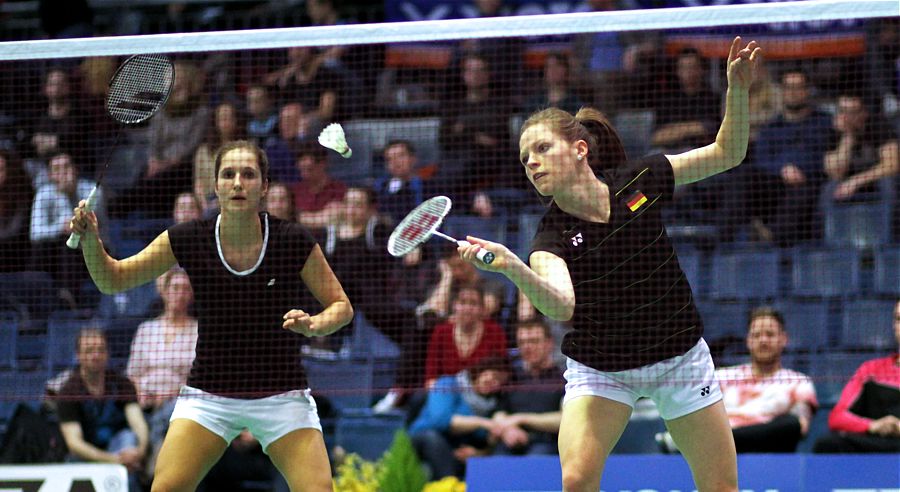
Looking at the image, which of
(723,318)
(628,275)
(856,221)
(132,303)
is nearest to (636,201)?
(628,275)

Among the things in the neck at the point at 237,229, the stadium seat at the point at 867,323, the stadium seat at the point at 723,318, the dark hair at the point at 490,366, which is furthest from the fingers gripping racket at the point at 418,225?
the stadium seat at the point at 867,323

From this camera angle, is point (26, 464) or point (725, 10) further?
point (26, 464)

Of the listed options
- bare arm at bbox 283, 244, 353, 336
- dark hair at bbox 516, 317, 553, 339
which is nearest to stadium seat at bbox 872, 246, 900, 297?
dark hair at bbox 516, 317, 553, 339

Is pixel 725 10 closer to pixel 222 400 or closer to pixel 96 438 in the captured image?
pixel 222 400

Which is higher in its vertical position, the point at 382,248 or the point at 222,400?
the point at 382,248

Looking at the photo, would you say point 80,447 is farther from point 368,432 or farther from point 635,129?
point 635,129

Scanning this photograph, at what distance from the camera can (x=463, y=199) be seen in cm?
964

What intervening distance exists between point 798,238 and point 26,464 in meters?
5.38

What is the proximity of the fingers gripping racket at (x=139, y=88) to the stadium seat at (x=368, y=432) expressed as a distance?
2651 mm

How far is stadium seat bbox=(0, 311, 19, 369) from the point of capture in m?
9.38

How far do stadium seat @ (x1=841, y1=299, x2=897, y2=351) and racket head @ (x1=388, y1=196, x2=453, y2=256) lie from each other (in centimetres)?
380

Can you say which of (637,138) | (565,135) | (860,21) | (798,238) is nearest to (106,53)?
(565,135)

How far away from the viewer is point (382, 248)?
9391mm

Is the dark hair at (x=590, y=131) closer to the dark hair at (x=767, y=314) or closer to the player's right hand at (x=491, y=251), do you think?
the player's right hand at (x=491, y=251)
